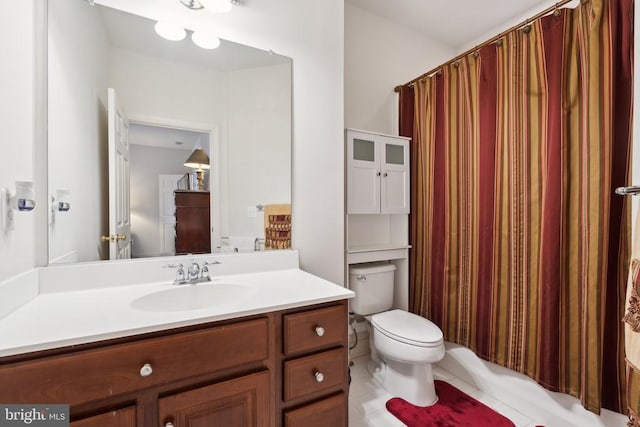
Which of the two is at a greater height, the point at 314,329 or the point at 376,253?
the point at 376,253

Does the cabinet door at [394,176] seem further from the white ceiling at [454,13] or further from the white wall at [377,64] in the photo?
the white ceiling at [454,13]

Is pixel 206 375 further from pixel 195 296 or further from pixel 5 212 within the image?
pixel 5 212

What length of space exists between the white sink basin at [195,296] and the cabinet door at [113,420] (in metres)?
0.40

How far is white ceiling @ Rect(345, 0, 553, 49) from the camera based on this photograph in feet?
6.54

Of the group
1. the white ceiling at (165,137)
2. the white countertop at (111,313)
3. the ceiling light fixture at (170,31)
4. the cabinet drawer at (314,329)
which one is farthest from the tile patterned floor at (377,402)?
the ceiling light fixture at (170,31)

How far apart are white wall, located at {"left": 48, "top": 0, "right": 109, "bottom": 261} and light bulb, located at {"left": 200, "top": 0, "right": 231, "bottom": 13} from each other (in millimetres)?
452

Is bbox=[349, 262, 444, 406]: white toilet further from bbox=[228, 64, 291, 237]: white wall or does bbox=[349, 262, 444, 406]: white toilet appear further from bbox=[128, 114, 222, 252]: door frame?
bbox=[128, 114, 222, 252]: door frame

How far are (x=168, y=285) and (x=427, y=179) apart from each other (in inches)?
69.8

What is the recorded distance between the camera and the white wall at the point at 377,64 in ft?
7.02

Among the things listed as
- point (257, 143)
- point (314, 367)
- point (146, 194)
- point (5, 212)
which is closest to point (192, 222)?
point (146, 194)

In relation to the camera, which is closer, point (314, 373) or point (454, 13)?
point (314, 373)

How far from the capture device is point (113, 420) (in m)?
0.74

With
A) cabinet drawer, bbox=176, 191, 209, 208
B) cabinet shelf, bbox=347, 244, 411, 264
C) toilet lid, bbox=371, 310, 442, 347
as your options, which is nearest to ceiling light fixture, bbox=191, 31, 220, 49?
cabinet drawer, bbox=176, 191, 209, 208

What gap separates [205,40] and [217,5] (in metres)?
0.16
